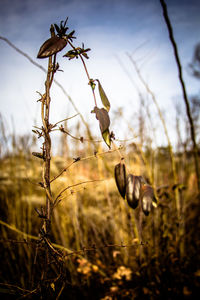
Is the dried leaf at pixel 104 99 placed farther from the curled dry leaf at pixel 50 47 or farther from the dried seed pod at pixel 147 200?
the dried seed pod at pixel 147 200

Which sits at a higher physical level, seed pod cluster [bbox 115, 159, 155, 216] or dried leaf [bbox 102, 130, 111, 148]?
dried leaf [bbox 102, 130, 111, 148]

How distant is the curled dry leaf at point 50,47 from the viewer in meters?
0.29

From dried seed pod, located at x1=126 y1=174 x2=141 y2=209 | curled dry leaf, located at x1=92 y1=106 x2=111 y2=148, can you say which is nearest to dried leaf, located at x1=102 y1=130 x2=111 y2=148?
curled dry leaf, located at x1=92 y1=106 x2=111 y2=148

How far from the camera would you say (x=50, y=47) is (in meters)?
0.30

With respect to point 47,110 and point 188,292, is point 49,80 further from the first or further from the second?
point 188,292

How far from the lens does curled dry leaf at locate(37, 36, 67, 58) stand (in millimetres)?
292

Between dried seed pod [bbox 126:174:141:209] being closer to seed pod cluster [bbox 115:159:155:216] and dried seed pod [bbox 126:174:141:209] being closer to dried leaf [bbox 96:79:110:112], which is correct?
seed pod cluster [bbox 115:159:155:216]

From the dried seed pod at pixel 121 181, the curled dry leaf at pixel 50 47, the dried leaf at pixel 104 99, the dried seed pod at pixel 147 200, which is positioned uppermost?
the curled dry leaf at pixel 50 47

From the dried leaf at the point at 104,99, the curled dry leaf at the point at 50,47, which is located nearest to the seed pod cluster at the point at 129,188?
the dried leaf at the point at 104,99

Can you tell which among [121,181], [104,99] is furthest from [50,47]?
[121,181]

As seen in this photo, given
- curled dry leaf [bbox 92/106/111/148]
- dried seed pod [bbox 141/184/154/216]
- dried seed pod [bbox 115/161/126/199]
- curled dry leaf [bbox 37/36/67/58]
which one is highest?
curled dry leaf [bbox 37/36/67/58]

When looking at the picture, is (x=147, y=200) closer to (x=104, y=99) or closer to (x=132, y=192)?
(x=132, y=192)

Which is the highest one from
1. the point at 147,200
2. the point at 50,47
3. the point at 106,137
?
the point at 50,47

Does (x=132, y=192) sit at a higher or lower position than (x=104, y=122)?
lower
